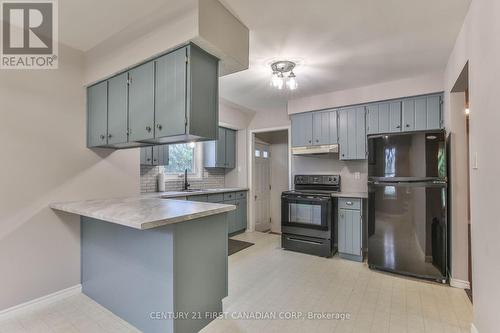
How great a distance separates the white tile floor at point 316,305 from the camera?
1.98 meters

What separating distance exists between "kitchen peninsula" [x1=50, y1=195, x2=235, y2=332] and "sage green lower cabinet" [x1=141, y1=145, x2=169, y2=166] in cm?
142

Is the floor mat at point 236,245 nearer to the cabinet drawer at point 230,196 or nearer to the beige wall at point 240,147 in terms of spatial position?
the cabinet drawer at point 230,196

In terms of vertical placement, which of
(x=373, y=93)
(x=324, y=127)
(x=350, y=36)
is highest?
(x=350, y=36)

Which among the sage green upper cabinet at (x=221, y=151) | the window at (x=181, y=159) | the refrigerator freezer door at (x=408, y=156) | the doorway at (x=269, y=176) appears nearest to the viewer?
the refrigerator freezer door at (x=408, y=156)

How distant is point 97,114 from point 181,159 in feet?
6.70

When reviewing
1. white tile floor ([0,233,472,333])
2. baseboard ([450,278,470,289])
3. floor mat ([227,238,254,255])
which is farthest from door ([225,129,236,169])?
baseboard ([450,278,470,289])

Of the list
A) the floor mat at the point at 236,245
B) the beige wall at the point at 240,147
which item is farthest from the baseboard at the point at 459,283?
the beige wall at the point at 240,147

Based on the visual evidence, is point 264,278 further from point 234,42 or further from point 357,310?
point 234,42

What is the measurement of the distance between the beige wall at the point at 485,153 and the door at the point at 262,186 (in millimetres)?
3833

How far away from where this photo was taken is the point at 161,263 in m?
1.76

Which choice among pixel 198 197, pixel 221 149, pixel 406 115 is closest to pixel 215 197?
pixel 198 197

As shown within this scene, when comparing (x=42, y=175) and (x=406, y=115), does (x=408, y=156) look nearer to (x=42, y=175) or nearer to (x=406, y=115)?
(x=406, y=115)

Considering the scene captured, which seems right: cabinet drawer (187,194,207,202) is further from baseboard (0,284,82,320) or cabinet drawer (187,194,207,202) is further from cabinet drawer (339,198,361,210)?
cabinet drawer (339,198,361,210)

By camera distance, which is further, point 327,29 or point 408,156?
point 408,156
